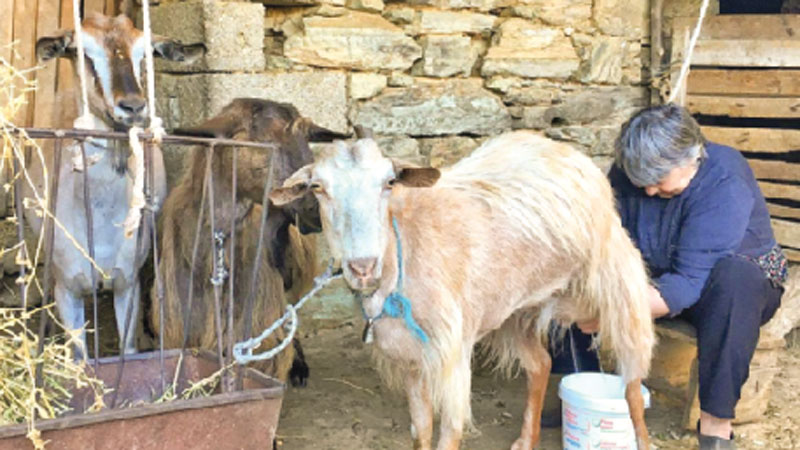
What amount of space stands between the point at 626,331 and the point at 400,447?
3.84 feet

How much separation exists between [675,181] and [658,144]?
210 millimetres

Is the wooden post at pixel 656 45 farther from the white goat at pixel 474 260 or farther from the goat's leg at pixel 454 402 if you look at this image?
the goat's leg at pixel 454 402

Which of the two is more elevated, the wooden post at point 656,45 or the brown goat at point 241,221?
the wooden post at point 656,45

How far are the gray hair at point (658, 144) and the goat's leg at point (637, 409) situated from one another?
93 cm

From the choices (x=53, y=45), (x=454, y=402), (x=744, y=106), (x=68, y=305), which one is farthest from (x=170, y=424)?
(x=744, y=106)

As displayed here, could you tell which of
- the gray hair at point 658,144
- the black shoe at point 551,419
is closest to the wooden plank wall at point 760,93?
the gray hair at point 658,144

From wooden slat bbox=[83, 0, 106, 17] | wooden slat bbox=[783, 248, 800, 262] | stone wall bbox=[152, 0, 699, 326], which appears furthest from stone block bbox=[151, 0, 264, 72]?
wooden slat bbox=[783, 248, 800, 262]

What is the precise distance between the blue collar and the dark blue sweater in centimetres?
129

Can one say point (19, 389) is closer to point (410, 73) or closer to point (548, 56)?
point (410, 73)

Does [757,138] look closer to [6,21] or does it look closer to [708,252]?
[708,252]

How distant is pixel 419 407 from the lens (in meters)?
3.39

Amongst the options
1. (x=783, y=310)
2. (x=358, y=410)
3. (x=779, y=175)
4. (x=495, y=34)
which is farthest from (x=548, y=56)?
(x=358, y=410)

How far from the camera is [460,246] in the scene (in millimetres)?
3332

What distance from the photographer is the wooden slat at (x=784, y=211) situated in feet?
18.7
